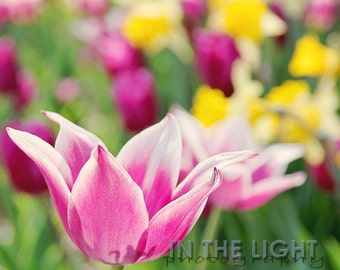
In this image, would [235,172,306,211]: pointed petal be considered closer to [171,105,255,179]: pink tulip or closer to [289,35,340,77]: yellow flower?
[171,105,255,179]: pink tulip

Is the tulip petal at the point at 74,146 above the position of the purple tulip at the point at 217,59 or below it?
above

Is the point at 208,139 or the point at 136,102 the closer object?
the point at 208,139

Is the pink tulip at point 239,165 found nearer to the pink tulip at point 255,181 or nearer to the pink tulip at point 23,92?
the pink tulip at point 255,181

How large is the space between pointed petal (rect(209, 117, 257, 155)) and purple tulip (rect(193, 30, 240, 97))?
403 millimetres

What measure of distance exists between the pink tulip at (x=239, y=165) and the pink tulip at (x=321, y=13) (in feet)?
4.07

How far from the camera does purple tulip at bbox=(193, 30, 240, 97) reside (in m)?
1.40

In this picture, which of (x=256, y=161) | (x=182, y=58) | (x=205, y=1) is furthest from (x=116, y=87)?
(x=205, y=1)

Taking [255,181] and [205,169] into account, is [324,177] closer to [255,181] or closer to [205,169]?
[255,181]

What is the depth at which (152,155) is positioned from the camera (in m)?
0.63

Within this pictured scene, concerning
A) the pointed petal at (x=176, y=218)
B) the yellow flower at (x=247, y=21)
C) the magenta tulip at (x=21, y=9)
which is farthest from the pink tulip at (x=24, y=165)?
the magenta tulip at (x=21, y=9)

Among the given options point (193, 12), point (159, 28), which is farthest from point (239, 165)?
point (193, 12)

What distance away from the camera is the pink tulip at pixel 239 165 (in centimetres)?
90

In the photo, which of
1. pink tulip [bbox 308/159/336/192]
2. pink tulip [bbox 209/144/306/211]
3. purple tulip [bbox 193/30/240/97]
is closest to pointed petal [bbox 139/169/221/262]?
pink tulip [bbox 209/144/306/211]

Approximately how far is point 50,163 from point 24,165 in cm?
55
